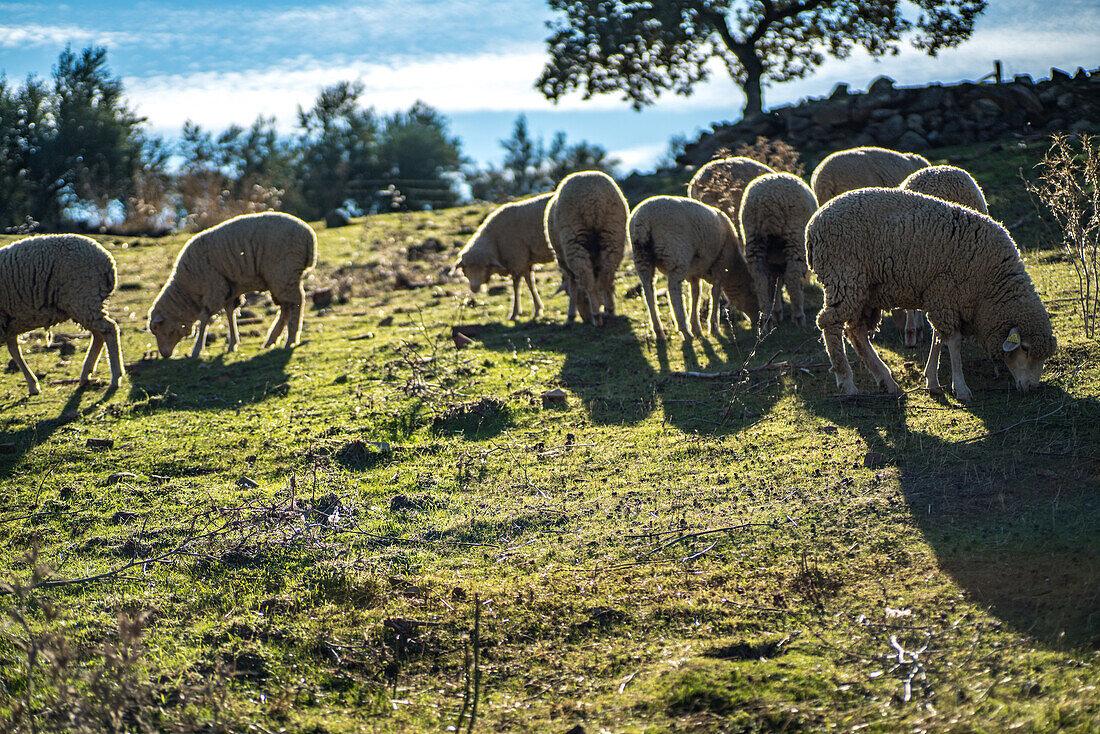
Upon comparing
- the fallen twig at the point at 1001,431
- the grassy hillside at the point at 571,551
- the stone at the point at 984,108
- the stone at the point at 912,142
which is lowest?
the grassy hillside at the point at 571,551

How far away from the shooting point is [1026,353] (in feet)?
25.4

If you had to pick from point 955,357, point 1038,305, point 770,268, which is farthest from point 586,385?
point 1038,305

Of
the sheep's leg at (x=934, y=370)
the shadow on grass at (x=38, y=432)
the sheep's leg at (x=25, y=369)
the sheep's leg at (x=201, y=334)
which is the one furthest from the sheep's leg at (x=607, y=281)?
the sheep's leg at (x=25, y=369)

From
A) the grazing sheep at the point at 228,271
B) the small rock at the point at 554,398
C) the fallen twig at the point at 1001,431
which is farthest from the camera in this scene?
the grazing sheep at the point at 228,271

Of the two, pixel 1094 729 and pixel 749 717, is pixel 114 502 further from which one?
pixel 1094 729

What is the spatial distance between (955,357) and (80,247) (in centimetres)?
1030

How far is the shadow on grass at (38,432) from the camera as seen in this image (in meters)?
8.89

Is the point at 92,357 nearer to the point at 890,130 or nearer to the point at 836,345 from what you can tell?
the point at 836,345

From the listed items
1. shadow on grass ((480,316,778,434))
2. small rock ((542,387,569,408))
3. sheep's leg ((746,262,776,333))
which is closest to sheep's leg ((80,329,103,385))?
shadow on grass ((480,316,778,434))

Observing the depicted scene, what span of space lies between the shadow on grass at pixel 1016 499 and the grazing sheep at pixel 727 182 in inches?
234

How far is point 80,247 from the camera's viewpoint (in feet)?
38.0

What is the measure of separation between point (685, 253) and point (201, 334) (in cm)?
723

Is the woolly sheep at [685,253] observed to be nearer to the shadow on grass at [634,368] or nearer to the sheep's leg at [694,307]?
the sheep's leg at [694,307]

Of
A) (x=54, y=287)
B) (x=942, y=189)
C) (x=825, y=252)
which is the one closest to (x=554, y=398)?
(x=825, y=252)
